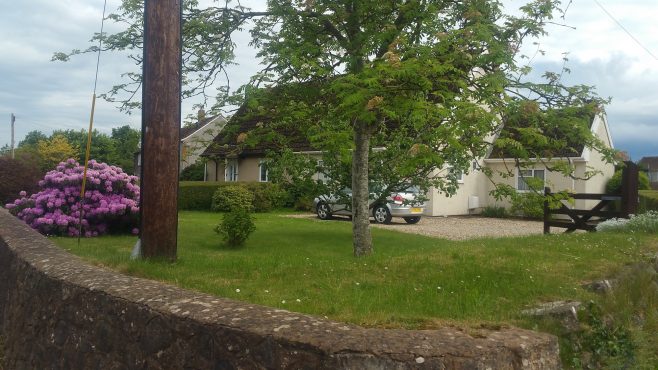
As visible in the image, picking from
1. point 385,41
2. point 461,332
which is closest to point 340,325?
point 461,332

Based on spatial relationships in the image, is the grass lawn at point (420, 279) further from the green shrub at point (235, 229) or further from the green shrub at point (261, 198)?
the green shrub at point (261, 198)

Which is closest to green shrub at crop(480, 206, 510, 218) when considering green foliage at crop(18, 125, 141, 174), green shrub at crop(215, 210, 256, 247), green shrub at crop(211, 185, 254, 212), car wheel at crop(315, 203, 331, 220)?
car wheel at crop(315, 203, 331, 220)

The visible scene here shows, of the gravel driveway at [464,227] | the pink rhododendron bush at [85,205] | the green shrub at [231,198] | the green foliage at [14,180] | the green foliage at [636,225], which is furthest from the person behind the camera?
the green shrub at [231,198]

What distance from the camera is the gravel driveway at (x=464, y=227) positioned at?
695 inches

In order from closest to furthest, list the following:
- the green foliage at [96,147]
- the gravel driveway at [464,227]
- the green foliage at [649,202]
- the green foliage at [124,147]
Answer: the gravel driveway at [464,227], the green foliage at [649,202], the green foliage at [96,147], the green foliage at [124,147]

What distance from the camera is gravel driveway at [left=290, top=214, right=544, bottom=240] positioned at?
17656 millimetres

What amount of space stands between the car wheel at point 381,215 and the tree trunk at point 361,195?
34.5 ft

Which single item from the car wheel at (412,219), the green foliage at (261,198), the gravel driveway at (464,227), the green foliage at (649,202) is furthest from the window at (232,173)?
the green foliage at (649,202)

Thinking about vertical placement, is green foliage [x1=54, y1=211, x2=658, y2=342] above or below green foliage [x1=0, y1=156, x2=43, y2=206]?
below

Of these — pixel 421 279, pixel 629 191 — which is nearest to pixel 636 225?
pixel 629 191

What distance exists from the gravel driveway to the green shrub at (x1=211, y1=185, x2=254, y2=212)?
440 cm

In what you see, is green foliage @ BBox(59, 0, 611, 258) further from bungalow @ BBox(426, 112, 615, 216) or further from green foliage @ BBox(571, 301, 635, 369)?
bungalow @ BBox(426, 112, 615, 216)

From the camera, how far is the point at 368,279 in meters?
6.26

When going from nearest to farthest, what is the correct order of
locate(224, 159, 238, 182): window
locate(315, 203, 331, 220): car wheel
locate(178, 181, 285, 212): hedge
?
locate(315, 203, 331, 220): car wheel < locate(178, 181, 285, 212): hedge < locate(224, 159, 238, 182): window
